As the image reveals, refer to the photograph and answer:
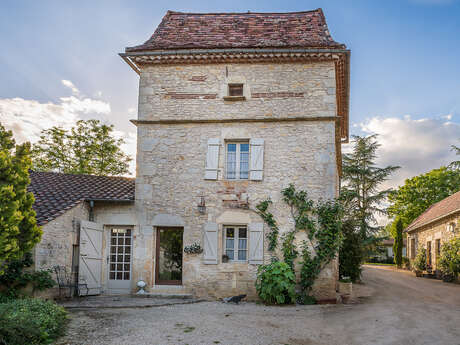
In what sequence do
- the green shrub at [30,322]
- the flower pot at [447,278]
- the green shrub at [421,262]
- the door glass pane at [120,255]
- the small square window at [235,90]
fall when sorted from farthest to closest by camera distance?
the green shrub at [421,262] → the flower pot at [447,278] → the small square window at [235,90] → the door glass pane at [120,255] → the green shrub at [30,322]

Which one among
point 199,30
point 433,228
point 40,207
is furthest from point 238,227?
point 433,228

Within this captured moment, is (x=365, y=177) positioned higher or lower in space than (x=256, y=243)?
higher

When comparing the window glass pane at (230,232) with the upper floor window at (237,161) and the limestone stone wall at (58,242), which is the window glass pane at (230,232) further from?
the limestone stone wall at (58,242)

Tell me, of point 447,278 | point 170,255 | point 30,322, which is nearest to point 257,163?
point 170,255

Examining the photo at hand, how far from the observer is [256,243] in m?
10.0

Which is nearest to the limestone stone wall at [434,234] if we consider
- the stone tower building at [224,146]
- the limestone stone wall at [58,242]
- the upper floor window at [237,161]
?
the stone tower building at [224,146]

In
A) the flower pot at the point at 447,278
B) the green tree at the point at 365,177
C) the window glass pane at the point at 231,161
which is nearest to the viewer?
the window glass pane at the point at 231,161

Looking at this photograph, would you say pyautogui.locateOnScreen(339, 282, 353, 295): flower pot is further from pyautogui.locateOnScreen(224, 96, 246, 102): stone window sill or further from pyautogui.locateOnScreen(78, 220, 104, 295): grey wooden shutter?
pyautogui.locateOnScreen(78, 220, 104, 295): grey wooden shutter

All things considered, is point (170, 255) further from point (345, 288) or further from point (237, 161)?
point (345, 288)

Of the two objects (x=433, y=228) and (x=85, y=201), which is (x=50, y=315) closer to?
(x=85, y=201)

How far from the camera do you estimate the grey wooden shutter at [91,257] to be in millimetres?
9961

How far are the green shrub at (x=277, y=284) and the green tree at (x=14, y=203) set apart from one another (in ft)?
15.5

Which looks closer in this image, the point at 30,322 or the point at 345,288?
the point at 30,322

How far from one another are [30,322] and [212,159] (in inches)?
234
